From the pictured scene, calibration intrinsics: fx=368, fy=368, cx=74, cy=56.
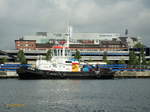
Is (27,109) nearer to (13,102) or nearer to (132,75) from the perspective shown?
(13,102)

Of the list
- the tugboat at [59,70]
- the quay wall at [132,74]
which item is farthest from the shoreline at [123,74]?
the tugboat at [59,70]

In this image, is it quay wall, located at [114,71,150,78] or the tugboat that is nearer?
the tugboat

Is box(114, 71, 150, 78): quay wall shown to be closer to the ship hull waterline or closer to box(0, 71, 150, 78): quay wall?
box(0, 71, 150, 78): quay wall

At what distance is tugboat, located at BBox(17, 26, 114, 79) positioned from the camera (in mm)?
101250

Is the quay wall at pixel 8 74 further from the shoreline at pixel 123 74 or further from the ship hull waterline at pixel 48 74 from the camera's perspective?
the ship hull waterline at pixel 48 74

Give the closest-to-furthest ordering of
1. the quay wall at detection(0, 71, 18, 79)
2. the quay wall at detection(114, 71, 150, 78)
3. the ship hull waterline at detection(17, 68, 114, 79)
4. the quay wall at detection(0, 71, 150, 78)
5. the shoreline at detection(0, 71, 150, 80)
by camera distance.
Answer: the ship hull waterline at detection(17, 68, 114, 79)
the quay wall at detection(0, 71, 18, 79)
the shoreline at detection(0, 71, 150, 80)
the quay wall at detection(0, 71, 150, 78)
the quay wall at detection(114, 71, 150, 78)

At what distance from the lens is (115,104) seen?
167 feet

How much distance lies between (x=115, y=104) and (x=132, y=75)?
77.0m

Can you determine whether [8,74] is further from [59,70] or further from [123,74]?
[123,74]

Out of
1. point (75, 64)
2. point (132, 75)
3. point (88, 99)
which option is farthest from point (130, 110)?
point (132, 75)

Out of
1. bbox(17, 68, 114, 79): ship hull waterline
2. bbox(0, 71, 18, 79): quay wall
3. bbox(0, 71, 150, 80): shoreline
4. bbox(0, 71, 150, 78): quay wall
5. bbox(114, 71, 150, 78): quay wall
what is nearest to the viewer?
bbox(17, 68, 114, 79): ship hull waterline

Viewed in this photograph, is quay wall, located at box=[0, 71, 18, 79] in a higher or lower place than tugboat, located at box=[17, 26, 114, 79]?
lower

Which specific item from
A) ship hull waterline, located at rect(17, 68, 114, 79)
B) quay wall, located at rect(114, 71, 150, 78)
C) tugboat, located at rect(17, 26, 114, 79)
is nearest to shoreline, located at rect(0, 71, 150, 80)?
quay wall, located at rect(114, 71, 150, 78)

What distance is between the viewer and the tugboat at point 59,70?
101250 mm
